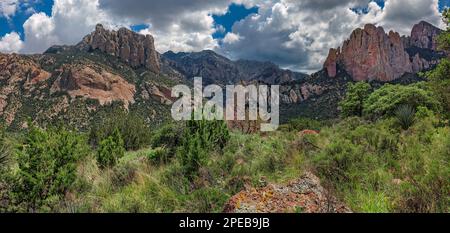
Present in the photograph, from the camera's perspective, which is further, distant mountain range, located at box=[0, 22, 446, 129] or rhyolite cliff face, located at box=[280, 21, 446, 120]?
rhyolite cliff face, located at box=[280, 21, 446, 120]

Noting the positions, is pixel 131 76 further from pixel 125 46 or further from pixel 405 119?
pixel 405 119

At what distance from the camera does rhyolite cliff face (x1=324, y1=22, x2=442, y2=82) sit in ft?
500

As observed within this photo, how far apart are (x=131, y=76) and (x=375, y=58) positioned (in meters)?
114

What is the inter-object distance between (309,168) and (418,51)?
19934 cm

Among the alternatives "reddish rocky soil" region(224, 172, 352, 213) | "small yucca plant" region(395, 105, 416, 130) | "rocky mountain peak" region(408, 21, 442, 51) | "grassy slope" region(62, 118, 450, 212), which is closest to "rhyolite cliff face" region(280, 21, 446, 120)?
"rocky mountain peak" region(408, 21, 442, 51)

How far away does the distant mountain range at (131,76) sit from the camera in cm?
11150

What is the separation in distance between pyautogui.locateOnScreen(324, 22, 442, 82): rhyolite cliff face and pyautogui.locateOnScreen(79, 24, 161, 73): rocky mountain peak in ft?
302

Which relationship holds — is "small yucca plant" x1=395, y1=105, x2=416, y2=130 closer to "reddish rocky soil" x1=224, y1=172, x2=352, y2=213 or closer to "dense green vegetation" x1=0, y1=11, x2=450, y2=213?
"dense green vegetation" x1=0, y1=11, x2=450, y2=213

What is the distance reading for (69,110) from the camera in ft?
348

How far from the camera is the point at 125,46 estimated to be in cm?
16800

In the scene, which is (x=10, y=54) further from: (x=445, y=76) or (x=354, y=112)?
(x=445, y=76)

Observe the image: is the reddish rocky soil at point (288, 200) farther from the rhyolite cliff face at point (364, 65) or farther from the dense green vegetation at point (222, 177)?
the rhyolite cliff face at point (364, 65)

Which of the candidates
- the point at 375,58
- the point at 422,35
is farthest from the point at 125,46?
the point at 422,35
